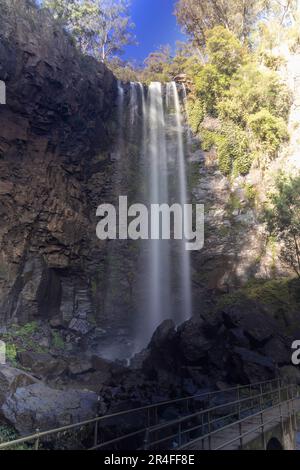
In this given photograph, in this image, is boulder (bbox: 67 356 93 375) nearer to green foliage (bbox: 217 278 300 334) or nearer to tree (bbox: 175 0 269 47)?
green foliage (bbox: 217 278 300 334)

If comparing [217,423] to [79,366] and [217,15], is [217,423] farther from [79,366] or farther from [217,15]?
[217,15]

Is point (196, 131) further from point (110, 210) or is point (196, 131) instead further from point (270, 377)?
point (270, 377)

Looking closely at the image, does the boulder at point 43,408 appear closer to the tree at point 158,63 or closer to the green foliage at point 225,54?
the green foliage at point 225,54

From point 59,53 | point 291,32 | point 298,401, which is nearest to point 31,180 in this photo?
point 59,53

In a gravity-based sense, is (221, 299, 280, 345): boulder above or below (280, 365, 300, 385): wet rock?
above

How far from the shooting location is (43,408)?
11.6 m

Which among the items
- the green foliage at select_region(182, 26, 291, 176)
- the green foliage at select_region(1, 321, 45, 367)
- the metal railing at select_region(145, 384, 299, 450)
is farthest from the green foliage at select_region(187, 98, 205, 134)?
the metal railing at select_region(145, 384, 299, 450)

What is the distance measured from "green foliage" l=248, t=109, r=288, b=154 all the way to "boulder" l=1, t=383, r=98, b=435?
19.8 metres

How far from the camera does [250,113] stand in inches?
1075

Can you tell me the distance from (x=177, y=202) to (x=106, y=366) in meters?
13.2

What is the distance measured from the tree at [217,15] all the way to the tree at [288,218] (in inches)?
890

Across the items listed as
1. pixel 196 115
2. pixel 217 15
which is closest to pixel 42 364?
pixel 196 115

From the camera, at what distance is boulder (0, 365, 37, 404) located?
1292cm

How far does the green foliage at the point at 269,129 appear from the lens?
25.6 m
